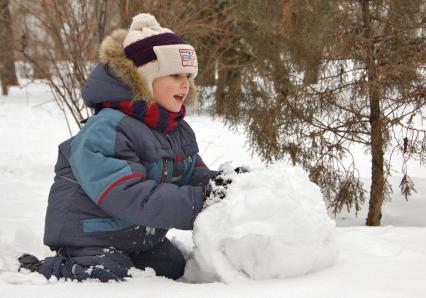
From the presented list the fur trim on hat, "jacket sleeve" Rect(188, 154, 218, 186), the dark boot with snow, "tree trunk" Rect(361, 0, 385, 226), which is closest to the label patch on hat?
the fur trim on hat

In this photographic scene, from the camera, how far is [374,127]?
429cm

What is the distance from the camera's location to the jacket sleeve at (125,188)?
2115 millimetres

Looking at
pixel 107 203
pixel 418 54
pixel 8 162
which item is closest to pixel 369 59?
pixel 418 54

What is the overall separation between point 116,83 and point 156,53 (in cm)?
24

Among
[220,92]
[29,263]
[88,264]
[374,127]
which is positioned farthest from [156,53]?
[220,92]

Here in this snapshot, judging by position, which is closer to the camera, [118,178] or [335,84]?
[118,178]

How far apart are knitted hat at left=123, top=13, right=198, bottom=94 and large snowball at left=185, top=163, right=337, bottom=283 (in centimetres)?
68

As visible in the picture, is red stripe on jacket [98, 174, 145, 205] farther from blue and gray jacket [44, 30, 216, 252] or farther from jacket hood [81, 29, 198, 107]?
jacket hood [81, 29, 198, 107]

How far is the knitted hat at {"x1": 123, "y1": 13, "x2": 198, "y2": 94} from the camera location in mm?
2471

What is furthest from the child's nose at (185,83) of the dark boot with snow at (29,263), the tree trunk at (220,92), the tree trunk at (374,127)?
the tree trunk at (220,92)

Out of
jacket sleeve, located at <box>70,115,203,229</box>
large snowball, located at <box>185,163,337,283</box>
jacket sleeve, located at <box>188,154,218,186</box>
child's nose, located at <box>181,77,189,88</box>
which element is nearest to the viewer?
large snowball, located at <box>185,163,337,283</box>

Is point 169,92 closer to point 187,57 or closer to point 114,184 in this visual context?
point 187,57

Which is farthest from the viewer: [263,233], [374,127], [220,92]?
[220,92]

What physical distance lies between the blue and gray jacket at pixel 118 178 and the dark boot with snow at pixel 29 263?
11cm
